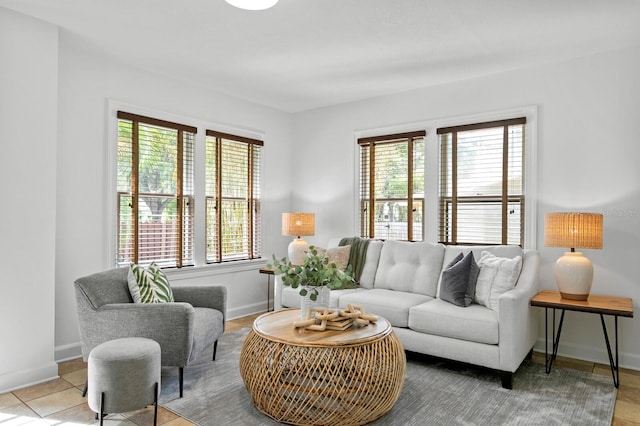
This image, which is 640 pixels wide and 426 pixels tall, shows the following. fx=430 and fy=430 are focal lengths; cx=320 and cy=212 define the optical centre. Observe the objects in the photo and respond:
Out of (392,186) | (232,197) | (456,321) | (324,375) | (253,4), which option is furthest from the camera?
(232,197)

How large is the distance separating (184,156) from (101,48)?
1.27m

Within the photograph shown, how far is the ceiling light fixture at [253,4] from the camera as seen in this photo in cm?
267

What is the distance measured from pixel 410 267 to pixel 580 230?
1502 mm

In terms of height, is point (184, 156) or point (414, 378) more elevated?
point (184, 156)

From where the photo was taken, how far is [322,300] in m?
3.05

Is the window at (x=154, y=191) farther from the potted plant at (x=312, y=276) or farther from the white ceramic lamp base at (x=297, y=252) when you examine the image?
the potted plant at (x=312, y=276)

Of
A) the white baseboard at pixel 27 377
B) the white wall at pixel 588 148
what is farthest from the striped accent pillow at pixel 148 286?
the white wall at pixel 588 148

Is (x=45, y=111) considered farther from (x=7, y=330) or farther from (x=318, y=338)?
(x=318, y=338)

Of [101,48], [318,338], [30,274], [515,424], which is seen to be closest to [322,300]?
[318,338]

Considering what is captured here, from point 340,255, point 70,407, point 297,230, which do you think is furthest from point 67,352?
point 340,255

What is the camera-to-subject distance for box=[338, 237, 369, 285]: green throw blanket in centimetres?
454

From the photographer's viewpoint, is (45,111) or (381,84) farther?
(381,84)

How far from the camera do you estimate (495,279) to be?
349cm

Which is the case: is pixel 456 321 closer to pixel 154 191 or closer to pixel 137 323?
pixel 137 323
